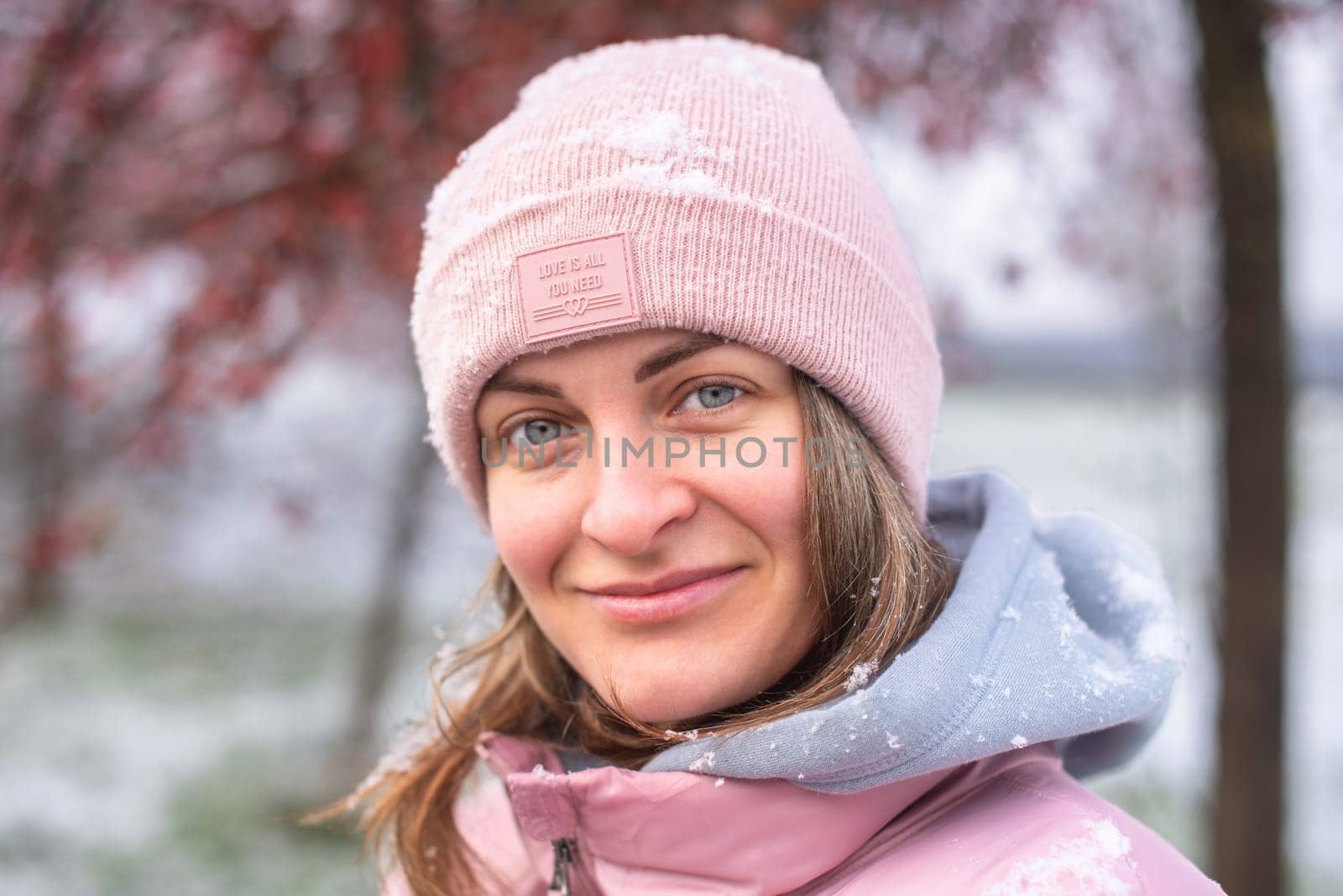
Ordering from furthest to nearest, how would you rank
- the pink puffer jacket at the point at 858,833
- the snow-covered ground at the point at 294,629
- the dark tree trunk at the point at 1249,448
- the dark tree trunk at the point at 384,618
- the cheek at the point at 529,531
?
1. the dark tree trunk at the point at 384,618
2. the snow-covered ground at the point at 294,629
3. the dark tree trunk at the point at 1249,448
4. the cheek at the point at 529,531
5. the pink puffer jacket at the point at 858,833

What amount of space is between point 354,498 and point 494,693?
6.05m

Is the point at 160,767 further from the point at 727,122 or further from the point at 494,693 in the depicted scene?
the point at 727,122

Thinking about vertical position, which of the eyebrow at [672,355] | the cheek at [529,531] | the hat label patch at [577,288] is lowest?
the cheek at [529,531]

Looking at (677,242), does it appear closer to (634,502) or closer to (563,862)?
(634,502)

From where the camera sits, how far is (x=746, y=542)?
1365 mm

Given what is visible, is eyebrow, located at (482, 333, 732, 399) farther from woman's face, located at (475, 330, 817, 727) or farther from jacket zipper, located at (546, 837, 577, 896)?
jacket zipper, located at (546, 837, 577, 896)

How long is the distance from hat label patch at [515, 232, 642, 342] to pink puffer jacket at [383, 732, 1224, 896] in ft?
1.93

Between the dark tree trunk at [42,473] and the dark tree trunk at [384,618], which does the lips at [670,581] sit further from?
the dark tree trunk at [384,618]

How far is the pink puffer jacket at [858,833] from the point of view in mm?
1171

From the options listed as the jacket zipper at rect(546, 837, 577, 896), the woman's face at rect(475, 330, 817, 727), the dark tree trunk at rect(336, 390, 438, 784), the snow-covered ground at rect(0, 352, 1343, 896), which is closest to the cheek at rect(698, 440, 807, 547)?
the woman's face at rect(475, 330, 817, 727)

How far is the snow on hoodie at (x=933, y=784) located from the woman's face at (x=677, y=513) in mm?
118

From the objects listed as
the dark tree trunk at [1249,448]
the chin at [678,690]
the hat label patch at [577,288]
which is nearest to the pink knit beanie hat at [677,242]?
the hat label patch at [577,288]

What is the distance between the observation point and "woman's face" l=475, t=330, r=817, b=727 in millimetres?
1342

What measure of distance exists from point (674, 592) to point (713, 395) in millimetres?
272
